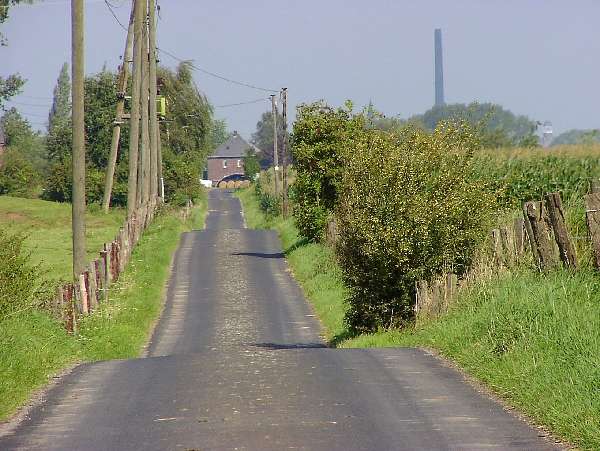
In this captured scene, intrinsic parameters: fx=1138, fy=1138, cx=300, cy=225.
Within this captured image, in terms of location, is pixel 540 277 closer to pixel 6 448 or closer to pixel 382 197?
pixel 382 197

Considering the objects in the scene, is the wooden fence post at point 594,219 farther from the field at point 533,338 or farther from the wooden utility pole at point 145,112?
the wooden utility pole at point 145,112

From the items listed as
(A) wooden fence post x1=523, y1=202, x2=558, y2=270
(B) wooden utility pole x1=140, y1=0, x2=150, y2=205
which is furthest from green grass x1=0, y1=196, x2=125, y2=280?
(A) wooden fence post x1=523, y1=202, x2=558, y2=270

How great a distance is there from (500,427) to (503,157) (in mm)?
27420

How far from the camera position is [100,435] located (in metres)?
9.86

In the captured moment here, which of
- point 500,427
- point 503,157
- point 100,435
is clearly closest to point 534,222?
point 500,427

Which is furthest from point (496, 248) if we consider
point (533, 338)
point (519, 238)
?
point (533, 338)

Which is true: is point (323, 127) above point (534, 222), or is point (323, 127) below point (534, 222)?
above

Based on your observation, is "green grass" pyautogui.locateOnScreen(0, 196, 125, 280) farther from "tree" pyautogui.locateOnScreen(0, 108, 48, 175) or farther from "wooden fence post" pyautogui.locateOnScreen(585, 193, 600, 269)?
"tree" pyautogui.locateOnScreen(0, 108, 48, 175)

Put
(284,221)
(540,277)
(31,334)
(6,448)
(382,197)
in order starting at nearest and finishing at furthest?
(6,448) → (540,277) → (31,334) → (382,197) → (284,221)

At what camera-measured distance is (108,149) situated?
91.3 metres

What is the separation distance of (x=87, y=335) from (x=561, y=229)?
397 inches

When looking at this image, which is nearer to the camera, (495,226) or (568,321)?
(568,321)

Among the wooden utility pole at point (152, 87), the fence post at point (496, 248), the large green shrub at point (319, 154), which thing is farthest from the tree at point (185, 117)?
the fence post at point (496, 248)

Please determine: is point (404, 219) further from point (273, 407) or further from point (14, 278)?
point (273, 407)
